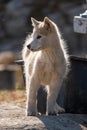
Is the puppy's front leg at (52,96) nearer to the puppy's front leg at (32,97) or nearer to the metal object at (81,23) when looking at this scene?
the puppy's front leg at (32,97)

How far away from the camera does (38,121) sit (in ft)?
27.3

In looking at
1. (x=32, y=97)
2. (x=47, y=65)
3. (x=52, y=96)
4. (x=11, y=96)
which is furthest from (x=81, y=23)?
(x=11, y=96)

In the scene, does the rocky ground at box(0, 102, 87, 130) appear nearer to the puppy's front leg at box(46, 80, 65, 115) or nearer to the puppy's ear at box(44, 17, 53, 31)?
the puppy's front leg at box(46, 80, 65, 115)

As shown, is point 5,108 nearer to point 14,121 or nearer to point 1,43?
point 14,121

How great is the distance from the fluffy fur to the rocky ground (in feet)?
0.75

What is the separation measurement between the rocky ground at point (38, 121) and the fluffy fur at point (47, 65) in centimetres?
23

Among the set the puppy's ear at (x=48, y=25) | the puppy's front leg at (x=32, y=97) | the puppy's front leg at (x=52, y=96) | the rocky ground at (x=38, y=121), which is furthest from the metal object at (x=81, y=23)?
the rocky ground at (x=38, y=121)

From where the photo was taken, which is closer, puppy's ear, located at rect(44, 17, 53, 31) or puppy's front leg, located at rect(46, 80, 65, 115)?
puppy's ear, located at rect(44, 17, 53, 31)

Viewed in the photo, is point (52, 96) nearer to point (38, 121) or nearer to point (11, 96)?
point (38, 121)

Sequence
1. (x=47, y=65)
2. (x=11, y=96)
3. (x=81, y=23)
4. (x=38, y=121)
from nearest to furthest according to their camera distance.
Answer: (x=38, y=121) < (x=47, y=65) < (x=81, y=23) < (x=11, y=96)

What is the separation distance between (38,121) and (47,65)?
82 cm

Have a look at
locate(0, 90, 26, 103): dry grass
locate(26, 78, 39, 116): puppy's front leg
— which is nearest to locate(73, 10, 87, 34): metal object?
locate(26, 78, 39, 116): puppy's front leg

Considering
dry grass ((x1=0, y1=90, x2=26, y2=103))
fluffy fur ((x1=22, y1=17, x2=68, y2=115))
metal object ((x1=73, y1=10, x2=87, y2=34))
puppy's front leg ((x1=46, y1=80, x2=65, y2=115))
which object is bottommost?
dry grass ((x1=0, y1=90, x2=26, y2=103))

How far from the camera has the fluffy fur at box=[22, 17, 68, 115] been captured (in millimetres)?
8586
